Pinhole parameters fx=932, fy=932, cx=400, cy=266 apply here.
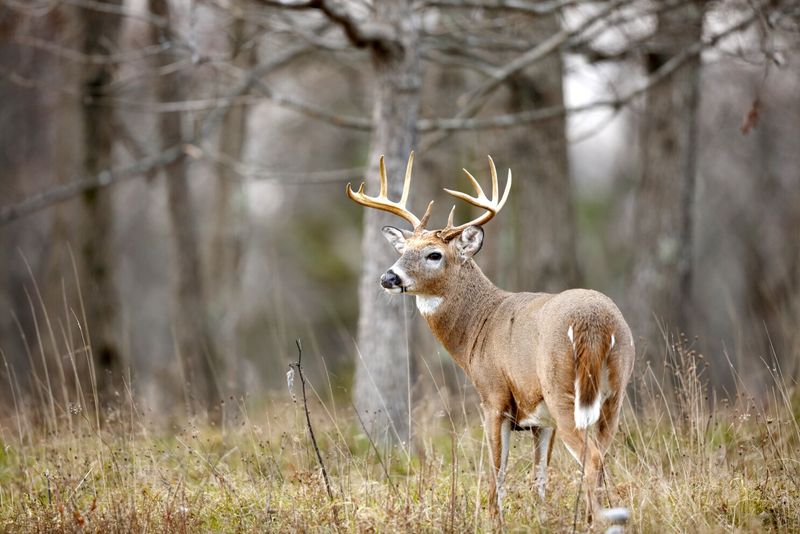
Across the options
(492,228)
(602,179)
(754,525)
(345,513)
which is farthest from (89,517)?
(602,179)

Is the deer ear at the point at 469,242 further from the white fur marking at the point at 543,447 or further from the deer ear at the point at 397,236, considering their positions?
the white fur marking at the point at 543,447

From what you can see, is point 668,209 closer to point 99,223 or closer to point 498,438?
point 498,438

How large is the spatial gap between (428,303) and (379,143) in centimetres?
205

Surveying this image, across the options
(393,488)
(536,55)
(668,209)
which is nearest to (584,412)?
(393,488)

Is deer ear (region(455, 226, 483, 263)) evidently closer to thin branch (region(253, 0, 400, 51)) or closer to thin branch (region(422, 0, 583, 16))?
thin branch (region(253, 0, 400, 51))

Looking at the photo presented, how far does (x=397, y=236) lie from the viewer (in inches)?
262

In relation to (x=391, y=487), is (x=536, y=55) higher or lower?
higher

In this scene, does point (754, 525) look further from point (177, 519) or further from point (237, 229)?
point (237, 229)

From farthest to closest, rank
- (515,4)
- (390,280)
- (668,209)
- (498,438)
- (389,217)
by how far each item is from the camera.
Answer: (668,209)
(515,4)
(389,217)
(390,280)
(498,438)

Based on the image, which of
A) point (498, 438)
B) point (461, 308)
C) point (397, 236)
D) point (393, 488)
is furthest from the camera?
point (397, 236)

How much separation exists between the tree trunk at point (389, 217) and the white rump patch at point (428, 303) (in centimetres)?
129

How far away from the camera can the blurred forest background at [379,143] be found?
7852 mm

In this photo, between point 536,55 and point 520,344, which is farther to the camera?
point 536,55

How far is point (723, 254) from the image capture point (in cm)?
2847
